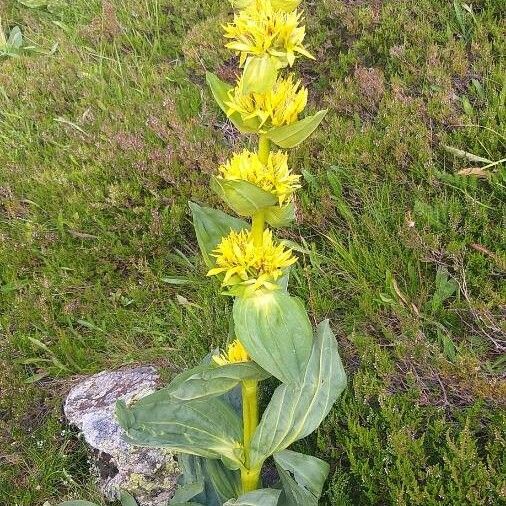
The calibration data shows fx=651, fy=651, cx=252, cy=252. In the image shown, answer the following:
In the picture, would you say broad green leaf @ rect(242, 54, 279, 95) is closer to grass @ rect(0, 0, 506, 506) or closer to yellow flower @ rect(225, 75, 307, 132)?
yellow flower @ rect(225, 75, 307, 132)

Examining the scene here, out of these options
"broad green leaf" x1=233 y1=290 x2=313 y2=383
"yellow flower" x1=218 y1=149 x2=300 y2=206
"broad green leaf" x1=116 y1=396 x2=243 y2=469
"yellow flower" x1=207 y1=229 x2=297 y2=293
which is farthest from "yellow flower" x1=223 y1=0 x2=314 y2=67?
"broad green leaf" x1=116 y1=396 x2=243 y2=469

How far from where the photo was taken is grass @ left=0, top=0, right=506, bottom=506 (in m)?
2.52

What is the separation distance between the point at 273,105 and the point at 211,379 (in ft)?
2.85

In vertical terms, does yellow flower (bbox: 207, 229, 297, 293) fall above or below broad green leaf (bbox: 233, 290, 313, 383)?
above

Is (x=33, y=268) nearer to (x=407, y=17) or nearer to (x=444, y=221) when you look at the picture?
(x=444, y=221)

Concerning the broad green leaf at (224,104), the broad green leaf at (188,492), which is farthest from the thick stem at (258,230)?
the broad green leaf at (188,492)

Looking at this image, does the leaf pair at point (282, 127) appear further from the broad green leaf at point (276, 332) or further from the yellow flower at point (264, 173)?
the broad green leaf at point (276, 332)

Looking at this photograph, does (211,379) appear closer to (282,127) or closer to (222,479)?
(222,479)

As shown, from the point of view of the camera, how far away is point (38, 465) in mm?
2975

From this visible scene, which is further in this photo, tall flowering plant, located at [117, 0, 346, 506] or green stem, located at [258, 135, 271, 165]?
green stem, located at [258, 135, 271, 165]

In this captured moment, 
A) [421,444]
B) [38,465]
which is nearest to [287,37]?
[421,444]

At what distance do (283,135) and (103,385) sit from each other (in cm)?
186

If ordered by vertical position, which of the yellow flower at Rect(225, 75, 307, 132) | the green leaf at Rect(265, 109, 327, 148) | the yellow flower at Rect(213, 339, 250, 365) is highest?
the yellow flower at Rect(225, 75, 307, 132)

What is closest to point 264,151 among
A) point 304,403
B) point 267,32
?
point 267,32
